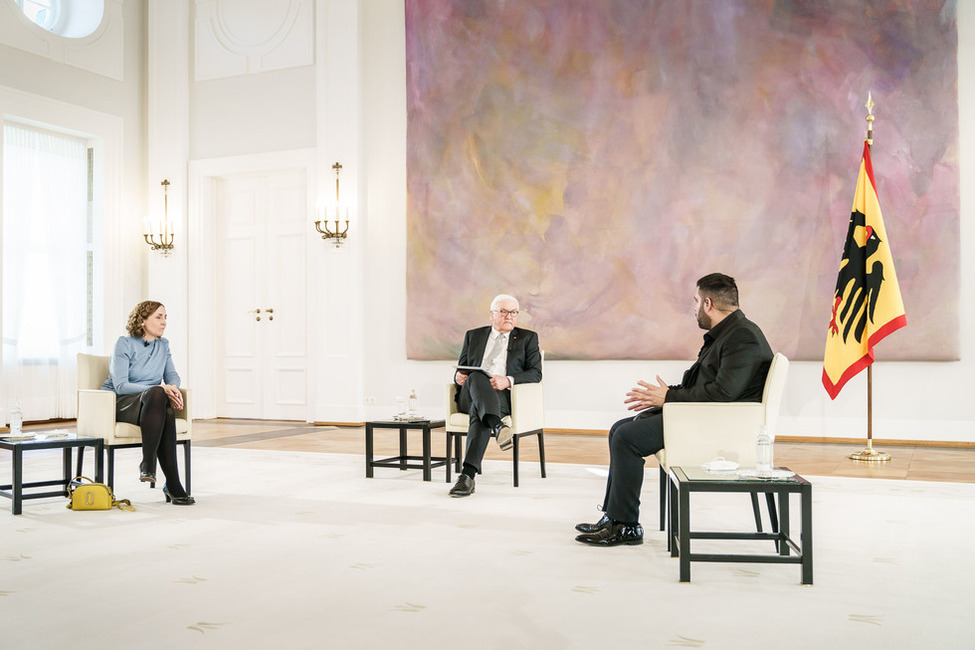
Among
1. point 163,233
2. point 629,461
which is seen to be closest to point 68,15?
point 163,233

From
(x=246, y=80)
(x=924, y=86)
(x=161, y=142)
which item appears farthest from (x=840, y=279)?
(x=161, y=142)

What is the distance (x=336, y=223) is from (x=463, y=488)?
15.8 ft

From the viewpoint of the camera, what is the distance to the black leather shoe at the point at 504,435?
15.5ft

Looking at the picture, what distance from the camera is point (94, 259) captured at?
9.36 metres

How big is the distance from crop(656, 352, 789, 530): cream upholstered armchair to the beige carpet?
0.36 meters

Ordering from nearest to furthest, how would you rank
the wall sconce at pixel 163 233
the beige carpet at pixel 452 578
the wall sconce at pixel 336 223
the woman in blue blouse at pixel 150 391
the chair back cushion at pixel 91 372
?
the beige carpet at pixel 452 578, the woman in blue blouse at pixel 150 391, the chair back cushion at pixel 91 372, the wall sconce at pixel 336 223, the wall sconce at pixel 163 233

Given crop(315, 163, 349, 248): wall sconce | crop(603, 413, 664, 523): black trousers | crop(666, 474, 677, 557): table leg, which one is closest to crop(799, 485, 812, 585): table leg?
crop(666, 474, 677, 557): table leg

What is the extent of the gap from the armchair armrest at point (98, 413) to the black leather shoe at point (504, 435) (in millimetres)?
2055

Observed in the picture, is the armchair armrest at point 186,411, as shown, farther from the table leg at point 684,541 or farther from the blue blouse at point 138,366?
the table leg at point 684,541

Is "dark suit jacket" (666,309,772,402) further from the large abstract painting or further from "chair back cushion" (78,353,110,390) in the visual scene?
the large abstract painting

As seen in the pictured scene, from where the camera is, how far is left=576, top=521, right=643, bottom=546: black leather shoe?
3.35 m

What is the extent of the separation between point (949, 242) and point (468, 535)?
5067 mm

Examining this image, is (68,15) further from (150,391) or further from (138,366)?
(150,391)

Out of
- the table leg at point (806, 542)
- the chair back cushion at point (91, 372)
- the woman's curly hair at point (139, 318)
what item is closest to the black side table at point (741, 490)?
the table leg at point (806, 542)
